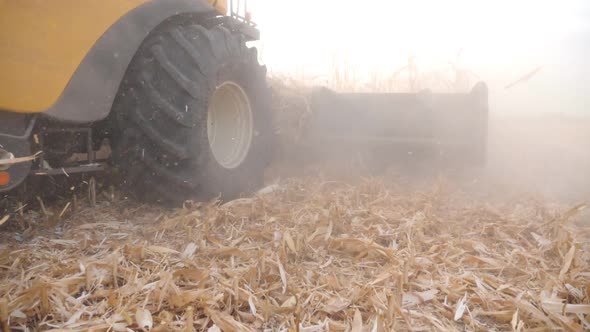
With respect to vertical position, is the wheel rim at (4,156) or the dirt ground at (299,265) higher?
the wheel rim at (4,156)

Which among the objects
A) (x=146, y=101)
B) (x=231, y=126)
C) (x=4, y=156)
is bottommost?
(x=4, y=156)

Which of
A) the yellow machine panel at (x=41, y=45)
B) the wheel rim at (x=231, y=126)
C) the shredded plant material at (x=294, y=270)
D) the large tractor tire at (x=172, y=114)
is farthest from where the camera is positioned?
the wheel rim at (x=231, y=126)

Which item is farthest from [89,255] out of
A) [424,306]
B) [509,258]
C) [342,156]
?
[342,156]

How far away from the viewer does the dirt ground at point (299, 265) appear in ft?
4.14

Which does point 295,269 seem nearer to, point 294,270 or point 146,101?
point 294,270

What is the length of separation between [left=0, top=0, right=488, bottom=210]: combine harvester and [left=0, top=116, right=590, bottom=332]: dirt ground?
278 mm

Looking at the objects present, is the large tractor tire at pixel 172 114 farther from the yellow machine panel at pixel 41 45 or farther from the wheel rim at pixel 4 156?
the wheel rim at pixel 4 156

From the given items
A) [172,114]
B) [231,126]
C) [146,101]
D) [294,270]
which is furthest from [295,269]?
[231,126]

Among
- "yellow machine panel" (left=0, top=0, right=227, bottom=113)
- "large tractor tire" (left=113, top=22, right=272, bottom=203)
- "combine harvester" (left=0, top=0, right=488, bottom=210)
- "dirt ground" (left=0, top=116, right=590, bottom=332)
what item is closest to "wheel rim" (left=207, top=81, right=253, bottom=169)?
"combine harvester" (left=0, top=0, right=488, bottom=210)

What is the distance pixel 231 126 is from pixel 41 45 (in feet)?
4.80

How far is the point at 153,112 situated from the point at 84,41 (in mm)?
487

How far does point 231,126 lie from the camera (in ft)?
9.86

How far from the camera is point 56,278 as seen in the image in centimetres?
148

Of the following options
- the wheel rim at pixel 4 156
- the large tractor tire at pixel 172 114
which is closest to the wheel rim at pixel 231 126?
the large tractor tire at pixel 172 114
